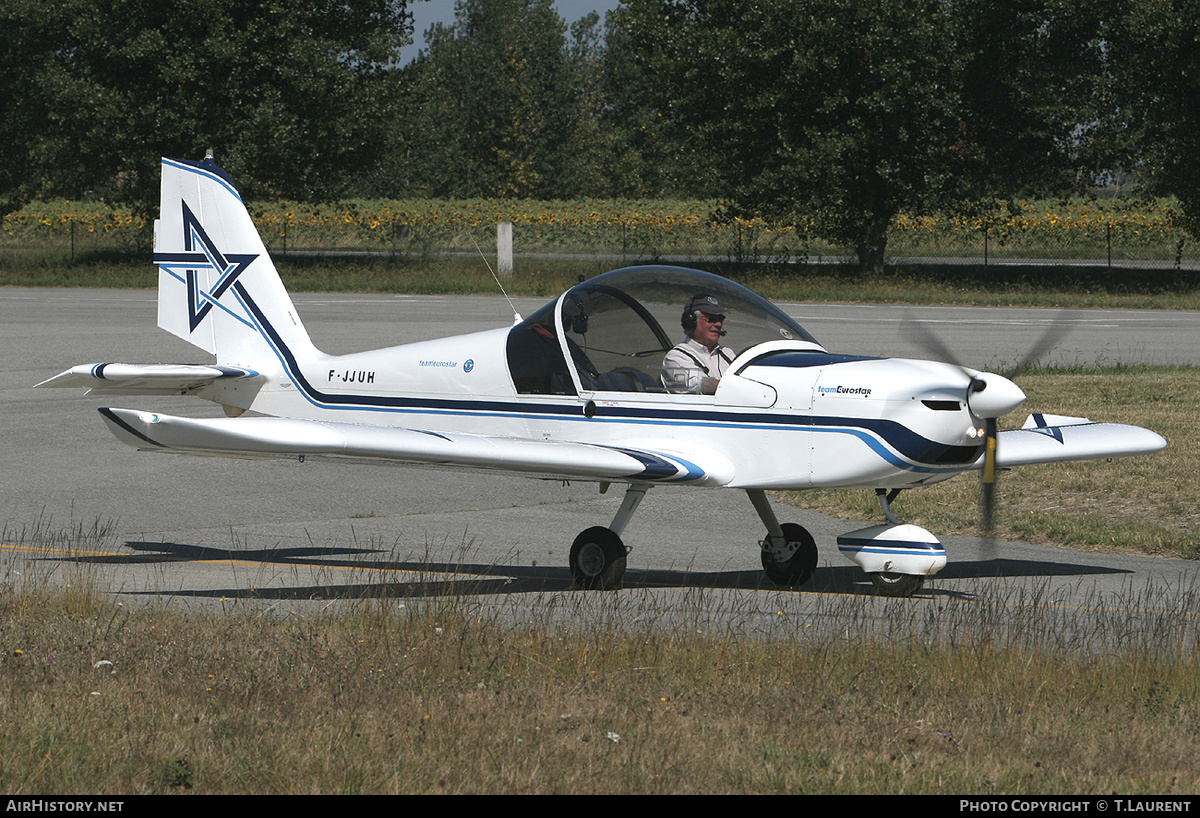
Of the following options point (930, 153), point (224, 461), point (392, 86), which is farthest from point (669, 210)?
point (224, 461)

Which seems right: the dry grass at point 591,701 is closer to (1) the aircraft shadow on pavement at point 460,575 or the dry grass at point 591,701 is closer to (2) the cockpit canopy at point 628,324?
(1) the aircraft shadow on pavement at point 460,575

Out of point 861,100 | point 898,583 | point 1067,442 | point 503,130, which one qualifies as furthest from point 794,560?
point 503,130

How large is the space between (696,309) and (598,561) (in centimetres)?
173

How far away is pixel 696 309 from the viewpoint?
9.00m

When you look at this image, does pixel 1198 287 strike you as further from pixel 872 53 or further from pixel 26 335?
pixel 26 335

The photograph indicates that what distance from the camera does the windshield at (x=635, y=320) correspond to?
29.9 feet

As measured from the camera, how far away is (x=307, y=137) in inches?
1560

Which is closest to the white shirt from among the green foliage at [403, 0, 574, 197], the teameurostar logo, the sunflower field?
the teameurostar logo

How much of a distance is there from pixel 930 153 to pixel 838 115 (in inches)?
101

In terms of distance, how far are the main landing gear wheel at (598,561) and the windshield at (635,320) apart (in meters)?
1.00

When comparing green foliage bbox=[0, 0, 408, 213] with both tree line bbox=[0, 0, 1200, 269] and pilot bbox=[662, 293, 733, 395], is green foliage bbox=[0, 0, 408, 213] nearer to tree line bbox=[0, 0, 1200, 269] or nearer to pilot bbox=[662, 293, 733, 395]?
tree line bbox=[0, 0, 1200, 269]

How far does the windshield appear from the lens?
9.11 m

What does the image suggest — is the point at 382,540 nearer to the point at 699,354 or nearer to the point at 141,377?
the point at 141,377
